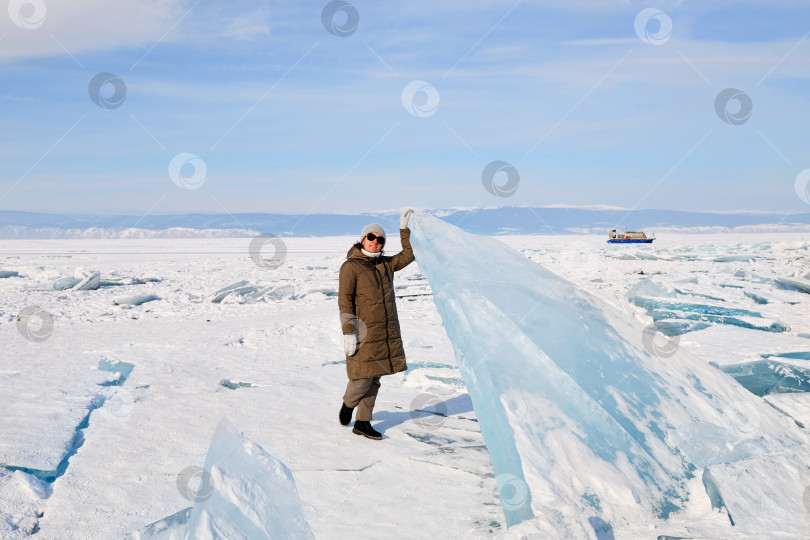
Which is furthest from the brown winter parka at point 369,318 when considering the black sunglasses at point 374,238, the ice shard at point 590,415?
the ice shard at point 590,415

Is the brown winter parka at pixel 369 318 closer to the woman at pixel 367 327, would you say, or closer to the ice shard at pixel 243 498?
the woman at pixel 367 327

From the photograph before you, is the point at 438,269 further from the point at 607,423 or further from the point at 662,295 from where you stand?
the point at 662,295

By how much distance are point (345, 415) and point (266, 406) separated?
81cm

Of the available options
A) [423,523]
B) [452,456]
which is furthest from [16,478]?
[452,456]

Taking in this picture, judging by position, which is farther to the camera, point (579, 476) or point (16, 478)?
A: point (16, 478)

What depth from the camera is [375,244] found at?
4.00 meters

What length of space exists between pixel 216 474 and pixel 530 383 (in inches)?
62.3

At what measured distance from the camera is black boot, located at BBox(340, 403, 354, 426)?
400 cm

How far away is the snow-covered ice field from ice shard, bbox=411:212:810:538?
0.36 m

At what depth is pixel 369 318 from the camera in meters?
3.89

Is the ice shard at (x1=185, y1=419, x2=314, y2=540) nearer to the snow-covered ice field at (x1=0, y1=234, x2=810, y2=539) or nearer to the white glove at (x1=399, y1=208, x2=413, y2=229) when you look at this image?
the snow-covered ice field at (x1=0, y1=234, x2=810, y2=539)

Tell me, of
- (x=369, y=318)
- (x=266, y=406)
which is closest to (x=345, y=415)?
(x=369, y=318)

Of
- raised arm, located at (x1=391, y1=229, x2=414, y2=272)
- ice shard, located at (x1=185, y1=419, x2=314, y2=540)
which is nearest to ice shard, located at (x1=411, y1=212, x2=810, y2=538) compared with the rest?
raised arm, located at (x1=391, y1=229, x2=414, y2=272)

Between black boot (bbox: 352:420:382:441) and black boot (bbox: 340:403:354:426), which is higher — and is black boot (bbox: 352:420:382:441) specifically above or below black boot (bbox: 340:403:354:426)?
below
